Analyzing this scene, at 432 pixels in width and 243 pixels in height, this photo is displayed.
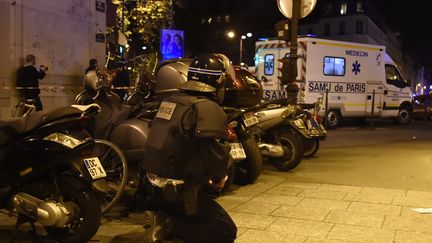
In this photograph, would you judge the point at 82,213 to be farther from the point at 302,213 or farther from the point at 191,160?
the point at 302,213

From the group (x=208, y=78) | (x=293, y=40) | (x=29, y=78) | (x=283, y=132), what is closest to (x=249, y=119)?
(x=283, y=132)

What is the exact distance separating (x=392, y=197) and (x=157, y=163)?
447 cm

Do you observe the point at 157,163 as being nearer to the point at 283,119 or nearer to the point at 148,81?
the point at 148,81

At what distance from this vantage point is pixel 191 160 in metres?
3.69

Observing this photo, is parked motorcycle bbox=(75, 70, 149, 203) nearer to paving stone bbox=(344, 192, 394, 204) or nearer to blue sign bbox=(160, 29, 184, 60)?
paving stone bbox=(344, 192, 394, 204)

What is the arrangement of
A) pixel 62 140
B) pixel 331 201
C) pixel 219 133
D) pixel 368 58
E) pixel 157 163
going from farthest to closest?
pixel 368 58, pixel 331 201, pixel 62 140, pixel 157 163, pixel 219 133

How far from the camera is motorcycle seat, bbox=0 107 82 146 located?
4910 mm

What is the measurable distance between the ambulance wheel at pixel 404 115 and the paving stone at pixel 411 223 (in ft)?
51.1

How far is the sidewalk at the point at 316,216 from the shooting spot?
211 inches

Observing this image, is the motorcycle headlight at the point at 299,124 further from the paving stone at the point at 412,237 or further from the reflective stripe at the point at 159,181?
the reflective stripe at the point at 159,181

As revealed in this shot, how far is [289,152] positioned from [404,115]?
44.8ft

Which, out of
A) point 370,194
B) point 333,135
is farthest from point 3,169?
point 333,135

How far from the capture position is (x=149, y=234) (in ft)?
12.7

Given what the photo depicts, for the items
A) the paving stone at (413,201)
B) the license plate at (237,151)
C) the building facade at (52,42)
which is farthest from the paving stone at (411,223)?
the building facade at (52,42)
